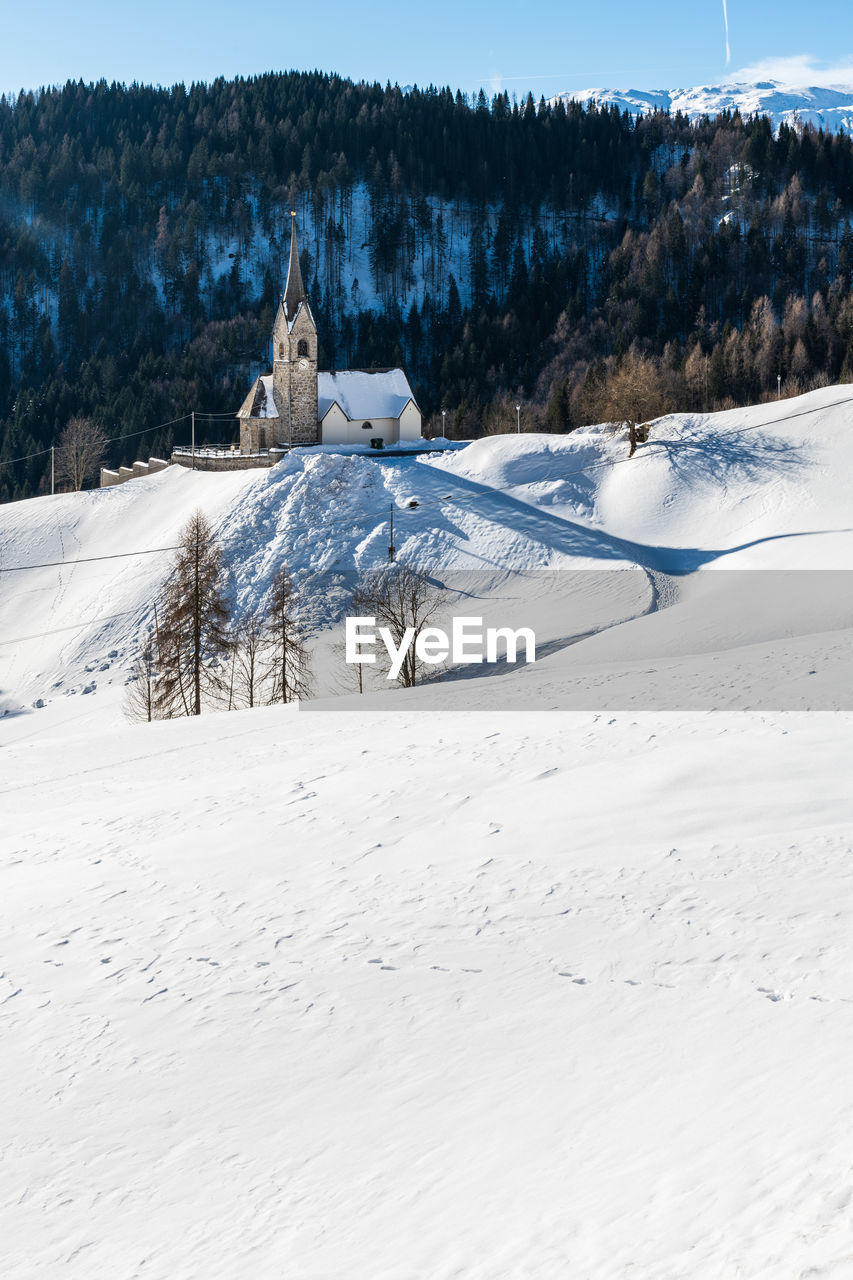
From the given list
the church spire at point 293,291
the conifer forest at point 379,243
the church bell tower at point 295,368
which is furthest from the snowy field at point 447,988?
the conifer forest at point 379,243

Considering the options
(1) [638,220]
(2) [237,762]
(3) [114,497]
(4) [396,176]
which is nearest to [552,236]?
(1) [638,220]

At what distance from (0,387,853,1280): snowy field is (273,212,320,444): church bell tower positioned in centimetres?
3901

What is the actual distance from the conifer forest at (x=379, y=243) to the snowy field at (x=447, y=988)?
79.3 metres

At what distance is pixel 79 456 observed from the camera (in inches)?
3029

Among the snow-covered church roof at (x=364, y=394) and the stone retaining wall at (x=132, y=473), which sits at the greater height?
the snow-covered church roof at (x=364, y=394)

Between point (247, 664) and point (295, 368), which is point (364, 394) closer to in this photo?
point (295, 368)

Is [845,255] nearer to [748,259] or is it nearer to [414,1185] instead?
[748,259]

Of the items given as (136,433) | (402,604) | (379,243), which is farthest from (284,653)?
(379,243)

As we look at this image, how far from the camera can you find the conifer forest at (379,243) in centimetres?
10994

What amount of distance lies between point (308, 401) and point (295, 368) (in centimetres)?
190

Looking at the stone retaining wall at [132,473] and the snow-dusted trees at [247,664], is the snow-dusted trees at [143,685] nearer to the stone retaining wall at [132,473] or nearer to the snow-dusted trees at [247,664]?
the snow-dusted trees at [247,664]

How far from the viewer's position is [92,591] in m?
47.8

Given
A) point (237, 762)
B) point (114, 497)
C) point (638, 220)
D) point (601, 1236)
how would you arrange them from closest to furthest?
1. point (601, 1236)
2. point (237, 762)
3. point (114, 497)
4. point (638, 220)

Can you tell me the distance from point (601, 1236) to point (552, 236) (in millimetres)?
146328
